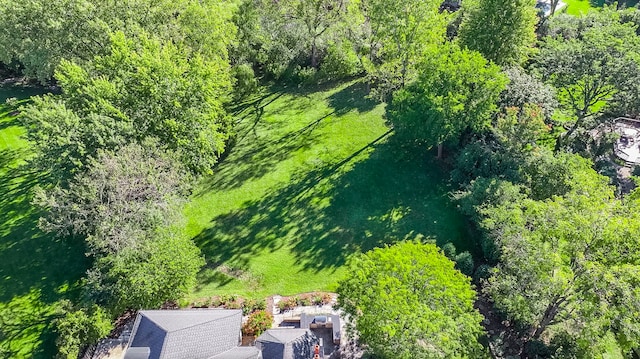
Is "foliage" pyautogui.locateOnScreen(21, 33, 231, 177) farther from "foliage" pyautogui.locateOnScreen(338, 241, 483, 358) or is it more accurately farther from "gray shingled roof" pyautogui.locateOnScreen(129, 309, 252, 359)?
"foliage" pyautogui.locateOnScreen(338, 241, 483, 358)

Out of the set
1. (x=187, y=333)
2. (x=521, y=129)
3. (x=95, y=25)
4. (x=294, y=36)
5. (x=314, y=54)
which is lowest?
(x=187, y=333)

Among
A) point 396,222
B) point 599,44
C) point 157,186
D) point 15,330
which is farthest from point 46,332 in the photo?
point 599,44

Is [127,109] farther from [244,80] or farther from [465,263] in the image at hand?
[465,263]

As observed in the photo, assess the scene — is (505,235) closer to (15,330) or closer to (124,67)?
(124,67)

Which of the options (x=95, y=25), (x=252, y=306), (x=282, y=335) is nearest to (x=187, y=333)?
(x=282, y=335)

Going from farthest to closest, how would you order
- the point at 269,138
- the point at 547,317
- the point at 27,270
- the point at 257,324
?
the point at 269,138, the point at 27,270, the point at 257,324, the point at 547,317

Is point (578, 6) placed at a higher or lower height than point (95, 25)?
lower
